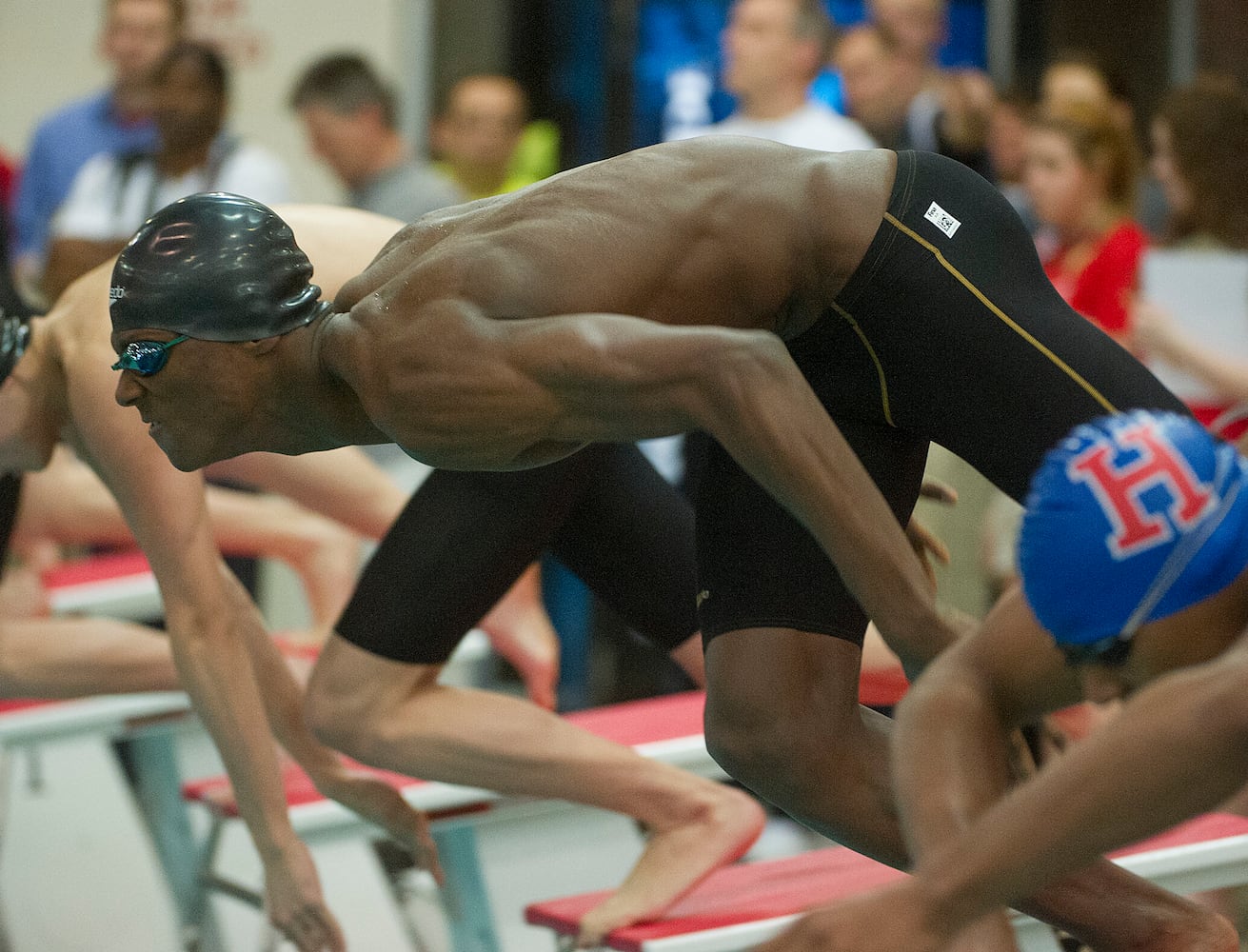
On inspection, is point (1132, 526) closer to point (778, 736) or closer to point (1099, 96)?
point (778, 736)

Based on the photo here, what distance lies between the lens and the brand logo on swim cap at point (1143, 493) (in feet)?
5.88

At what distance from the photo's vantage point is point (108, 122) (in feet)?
19.7

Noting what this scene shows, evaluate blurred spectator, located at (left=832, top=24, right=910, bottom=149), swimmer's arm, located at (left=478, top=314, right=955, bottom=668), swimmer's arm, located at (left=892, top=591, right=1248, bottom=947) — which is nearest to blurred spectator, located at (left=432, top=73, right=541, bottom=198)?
blurred spectator, located at (left=832, top=24, right=910, bottom=149)

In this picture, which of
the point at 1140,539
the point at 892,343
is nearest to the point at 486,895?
the point at 892,343

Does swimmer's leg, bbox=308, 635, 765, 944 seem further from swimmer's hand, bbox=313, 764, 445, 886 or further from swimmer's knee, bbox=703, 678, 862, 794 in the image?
swimmer's knee, bbox=703, 678, 862, 794

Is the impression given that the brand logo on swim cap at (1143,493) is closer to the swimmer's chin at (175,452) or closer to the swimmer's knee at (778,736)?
the swimmer's knee at (778,736)

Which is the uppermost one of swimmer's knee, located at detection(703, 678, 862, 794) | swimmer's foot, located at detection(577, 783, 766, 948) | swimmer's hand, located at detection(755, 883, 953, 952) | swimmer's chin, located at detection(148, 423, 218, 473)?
swimmer's chin, located at detection(148, 423, 218, 473)

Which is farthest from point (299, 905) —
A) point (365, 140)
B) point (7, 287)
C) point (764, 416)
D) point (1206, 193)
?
point (365, 140)

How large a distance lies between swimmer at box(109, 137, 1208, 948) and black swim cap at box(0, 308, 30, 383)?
881 millimetres

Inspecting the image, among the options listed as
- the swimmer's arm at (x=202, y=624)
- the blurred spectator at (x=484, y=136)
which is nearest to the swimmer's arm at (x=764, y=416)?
the swimmer's arm at (x=202, y=624)

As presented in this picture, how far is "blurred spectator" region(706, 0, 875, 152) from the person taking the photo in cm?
499

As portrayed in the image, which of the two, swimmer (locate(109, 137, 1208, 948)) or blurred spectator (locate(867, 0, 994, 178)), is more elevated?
swimmer (locate(109, 137, 1208, 948))

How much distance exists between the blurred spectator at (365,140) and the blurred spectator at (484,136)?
1.24 metres

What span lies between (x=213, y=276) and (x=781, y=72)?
2.94m
